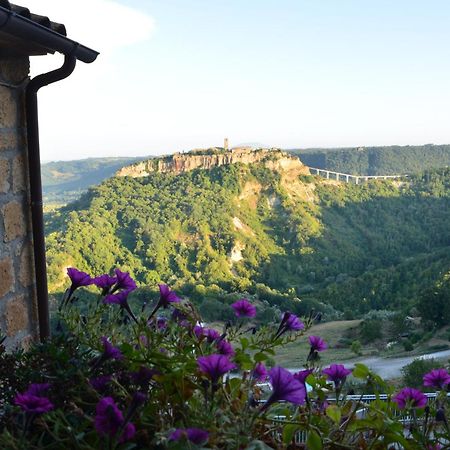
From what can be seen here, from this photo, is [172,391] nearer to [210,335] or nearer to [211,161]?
[210,335]

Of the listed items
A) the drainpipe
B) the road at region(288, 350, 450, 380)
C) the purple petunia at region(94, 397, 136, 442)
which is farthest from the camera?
the road at region(288, 350, 450, 380)

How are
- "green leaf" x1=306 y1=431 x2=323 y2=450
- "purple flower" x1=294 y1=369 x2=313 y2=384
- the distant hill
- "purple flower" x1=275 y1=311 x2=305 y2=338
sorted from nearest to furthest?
"green leaf" x1=306 y1=431 x2=323 y2=450, "purple flower" x1=294 y1=369 x2=313 y2=384, "purple flower" x1=275 y1=311 x2=305 y2=338, the distant hill

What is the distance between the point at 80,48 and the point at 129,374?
1.55 metres

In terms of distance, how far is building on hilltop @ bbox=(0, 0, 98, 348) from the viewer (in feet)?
7.77

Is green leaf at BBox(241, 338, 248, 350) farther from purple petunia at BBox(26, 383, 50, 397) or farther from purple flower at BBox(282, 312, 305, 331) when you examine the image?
purple petunia at BBox(26, 383, 50, 397)

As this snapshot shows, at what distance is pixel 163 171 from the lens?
2203 inches

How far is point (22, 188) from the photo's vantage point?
2504 mm

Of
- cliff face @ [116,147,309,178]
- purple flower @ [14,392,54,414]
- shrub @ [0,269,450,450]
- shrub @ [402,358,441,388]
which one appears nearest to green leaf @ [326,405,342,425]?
shrub @ [0,269,450,450]

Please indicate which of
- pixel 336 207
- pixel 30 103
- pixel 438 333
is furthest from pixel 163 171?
pixel 30 103

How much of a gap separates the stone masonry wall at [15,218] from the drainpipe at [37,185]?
22 mm

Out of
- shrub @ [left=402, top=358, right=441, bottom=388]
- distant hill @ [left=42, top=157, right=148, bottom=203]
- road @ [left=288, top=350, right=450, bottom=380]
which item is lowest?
road @ [left=288, top=350, right=450, bottom=380]

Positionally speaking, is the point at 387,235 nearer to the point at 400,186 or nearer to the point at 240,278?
the point at 400,186

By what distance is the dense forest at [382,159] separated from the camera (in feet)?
279

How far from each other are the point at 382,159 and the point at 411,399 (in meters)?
90.7
